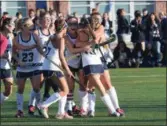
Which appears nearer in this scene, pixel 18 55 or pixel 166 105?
pixel 18 55

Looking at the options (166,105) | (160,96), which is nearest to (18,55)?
(166,105)

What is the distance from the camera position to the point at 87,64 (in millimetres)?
15117

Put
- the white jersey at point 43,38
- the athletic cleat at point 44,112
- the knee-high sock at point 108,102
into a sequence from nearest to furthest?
the athletic cleat at point 44,112, the knee-high sock at point 108,102, the white jersey at point 43,38

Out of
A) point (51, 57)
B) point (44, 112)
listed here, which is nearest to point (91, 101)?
point (44, 112)

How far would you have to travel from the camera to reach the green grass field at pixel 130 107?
47.3 ft

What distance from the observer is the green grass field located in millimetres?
14430

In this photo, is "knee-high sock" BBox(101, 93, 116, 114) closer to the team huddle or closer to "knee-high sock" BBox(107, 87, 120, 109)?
the team huddle

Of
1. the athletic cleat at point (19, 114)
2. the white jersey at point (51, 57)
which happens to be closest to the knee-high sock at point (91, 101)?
the white jersey at point (51, 57)

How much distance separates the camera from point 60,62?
15.0m

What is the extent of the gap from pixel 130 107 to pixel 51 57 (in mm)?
2633

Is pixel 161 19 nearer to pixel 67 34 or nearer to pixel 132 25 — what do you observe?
pixel 132 25

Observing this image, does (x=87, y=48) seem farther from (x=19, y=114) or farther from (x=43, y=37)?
(x=19, y=114)

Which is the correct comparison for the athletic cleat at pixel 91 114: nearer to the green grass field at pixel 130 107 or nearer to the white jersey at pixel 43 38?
the green grass field at pixel 130 107

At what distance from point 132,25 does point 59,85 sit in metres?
15.6
